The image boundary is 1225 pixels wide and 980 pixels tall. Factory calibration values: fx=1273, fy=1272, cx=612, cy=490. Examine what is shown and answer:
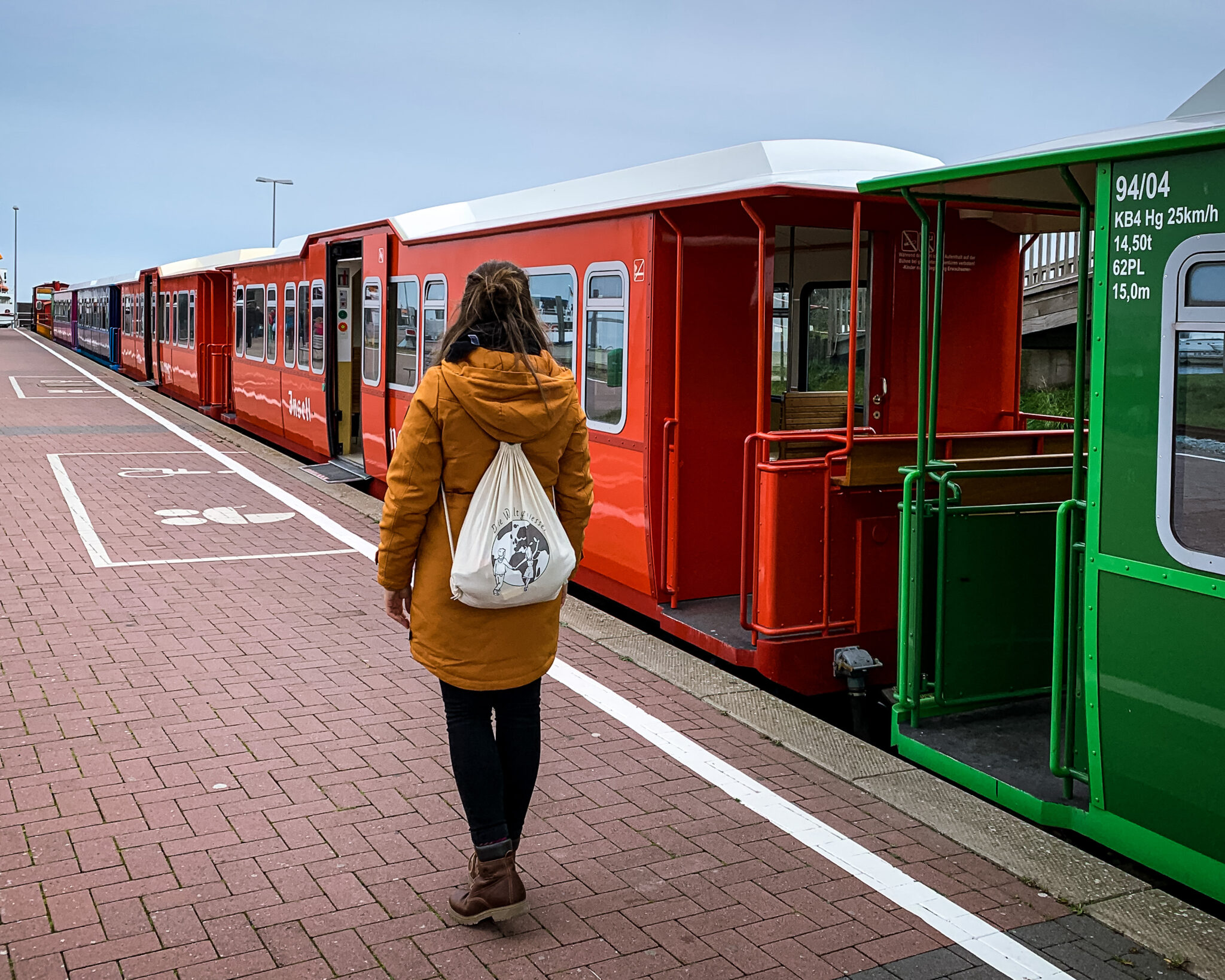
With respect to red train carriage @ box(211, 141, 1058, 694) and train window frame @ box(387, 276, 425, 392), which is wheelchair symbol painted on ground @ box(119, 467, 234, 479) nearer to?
train window frame @ box(387, 276, 425, 392)

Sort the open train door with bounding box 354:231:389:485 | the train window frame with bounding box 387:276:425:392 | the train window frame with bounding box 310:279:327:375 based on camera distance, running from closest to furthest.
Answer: the train window frame with bounding box 387:276:425:392 → the open train door with bounding box 354:231:389:485 → the train window frame with bounding box 310:279:327:375

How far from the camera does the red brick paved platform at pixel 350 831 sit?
3963 mm

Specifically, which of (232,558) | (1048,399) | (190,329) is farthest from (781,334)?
(190,329)

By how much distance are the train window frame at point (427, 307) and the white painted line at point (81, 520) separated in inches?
121

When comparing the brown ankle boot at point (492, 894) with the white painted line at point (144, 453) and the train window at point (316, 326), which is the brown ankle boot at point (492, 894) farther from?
the white painted line at point (144, 453)

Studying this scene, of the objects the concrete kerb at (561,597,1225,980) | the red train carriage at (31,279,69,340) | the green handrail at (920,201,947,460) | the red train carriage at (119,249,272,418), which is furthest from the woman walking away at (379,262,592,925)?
the red train carriage at (31,279,69,340)

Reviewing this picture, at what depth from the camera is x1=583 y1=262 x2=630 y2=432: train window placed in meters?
7.99

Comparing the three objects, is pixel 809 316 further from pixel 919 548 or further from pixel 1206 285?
pixel 1206 285

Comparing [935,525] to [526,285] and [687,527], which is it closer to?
[687,527]

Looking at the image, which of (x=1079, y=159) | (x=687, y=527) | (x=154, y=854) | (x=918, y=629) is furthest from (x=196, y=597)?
(x=1079, y=159)

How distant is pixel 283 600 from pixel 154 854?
409cm

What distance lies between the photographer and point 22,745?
18.5ft

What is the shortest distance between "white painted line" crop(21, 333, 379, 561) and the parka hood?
6.73 feet

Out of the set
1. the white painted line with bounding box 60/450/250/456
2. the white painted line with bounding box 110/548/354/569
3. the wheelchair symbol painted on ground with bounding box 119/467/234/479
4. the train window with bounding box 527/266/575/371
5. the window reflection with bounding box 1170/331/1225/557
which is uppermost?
the train window with bounding box 527/266/575/371
